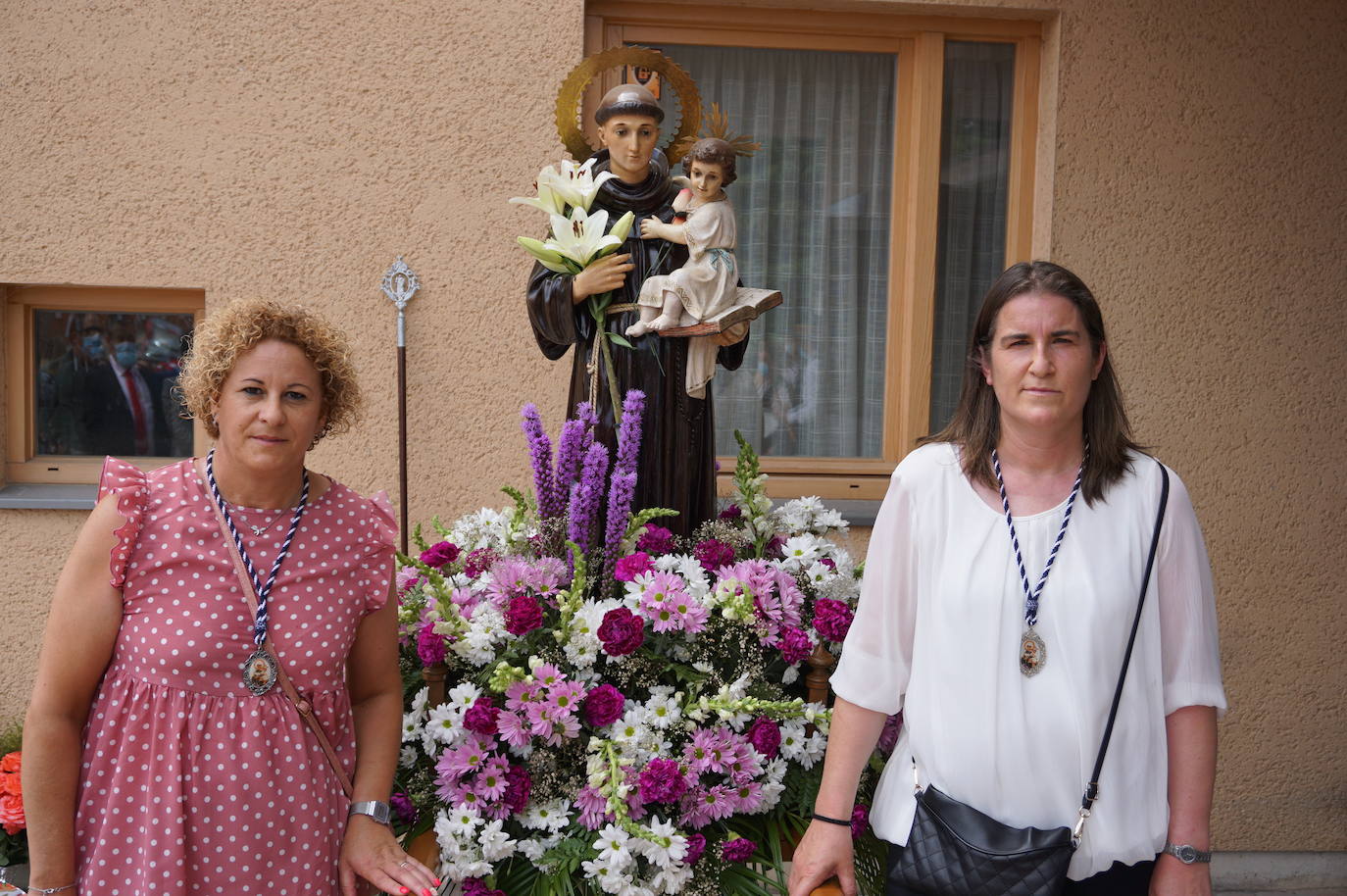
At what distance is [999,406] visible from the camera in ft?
5.86

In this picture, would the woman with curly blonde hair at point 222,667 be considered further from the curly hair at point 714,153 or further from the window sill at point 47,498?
the window sill at point 47,498

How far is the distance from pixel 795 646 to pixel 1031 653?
63 centimetres

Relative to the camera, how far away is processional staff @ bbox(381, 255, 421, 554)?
Answer: 12.5 ft

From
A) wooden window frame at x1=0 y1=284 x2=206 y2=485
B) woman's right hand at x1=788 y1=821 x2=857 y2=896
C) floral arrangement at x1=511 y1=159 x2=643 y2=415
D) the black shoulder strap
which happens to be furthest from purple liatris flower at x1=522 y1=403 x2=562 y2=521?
wooden window frame at x1=0 y1=284 x2=206 y2=485

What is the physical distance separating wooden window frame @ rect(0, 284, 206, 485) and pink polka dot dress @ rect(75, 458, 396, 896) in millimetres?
2683

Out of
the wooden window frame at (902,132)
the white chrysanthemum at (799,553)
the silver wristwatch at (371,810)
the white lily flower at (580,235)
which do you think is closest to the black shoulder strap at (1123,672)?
the white chrysanthemum at (799,553)

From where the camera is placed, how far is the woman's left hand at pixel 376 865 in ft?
5.62

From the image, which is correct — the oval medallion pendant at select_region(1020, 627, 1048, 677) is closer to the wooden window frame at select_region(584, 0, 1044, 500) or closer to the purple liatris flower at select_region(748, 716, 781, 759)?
the purple liatris flower at select_region(748, 716, 781, 759)

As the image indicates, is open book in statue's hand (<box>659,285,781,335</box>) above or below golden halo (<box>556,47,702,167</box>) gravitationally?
below

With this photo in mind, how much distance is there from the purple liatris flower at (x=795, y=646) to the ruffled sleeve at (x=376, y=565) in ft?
2.78

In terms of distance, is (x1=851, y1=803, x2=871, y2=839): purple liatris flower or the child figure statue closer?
(x1=851, y1=803, x2=871, y2=839): purple liatris flower

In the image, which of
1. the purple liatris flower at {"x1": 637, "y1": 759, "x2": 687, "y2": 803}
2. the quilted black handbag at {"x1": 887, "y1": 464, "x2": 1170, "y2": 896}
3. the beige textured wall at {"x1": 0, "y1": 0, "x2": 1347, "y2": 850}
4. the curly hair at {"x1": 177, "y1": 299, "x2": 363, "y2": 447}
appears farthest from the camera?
the beige textured wall at {"x1": 0, "y1": 0, "x2": 1347, "y2": 850}

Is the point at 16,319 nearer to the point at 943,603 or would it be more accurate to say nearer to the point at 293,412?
the point at 293,412

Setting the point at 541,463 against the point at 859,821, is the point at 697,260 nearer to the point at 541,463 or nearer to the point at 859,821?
the point at 541,463
